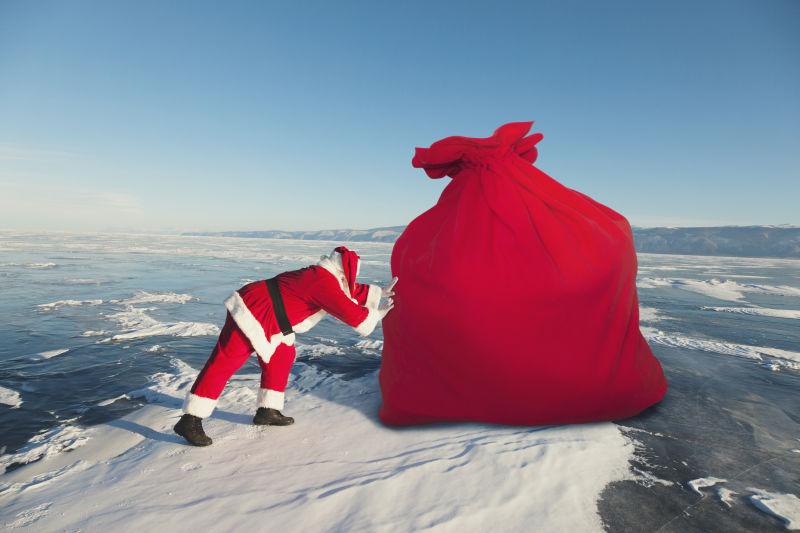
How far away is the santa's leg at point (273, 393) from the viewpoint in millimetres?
2293

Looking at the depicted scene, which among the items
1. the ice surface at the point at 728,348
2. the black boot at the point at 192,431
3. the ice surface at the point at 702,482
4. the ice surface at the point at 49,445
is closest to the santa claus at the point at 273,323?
the black boot at the point at 192,431

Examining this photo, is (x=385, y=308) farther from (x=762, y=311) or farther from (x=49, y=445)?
(x=762, y=311)

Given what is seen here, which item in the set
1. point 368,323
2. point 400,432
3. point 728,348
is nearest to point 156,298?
point 368,323

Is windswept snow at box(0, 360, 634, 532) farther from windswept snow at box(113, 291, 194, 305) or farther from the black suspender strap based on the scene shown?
windswept snow at box(113, 291, 194, 305)

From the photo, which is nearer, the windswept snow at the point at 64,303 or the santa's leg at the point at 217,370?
the santa's leg at the point at 217,370

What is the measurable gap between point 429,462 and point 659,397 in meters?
1.69

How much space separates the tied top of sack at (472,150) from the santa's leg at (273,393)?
59.9 inches

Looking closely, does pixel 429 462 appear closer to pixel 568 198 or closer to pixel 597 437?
pixel 597 437

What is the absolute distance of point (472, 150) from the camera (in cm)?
258

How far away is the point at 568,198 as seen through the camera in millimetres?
2465

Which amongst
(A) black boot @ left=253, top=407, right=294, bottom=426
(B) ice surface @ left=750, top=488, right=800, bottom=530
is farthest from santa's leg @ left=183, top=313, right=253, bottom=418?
(B) ice surface @ left=750, top=488, right=800, bottom=530

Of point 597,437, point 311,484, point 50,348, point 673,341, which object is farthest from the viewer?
point 673,341

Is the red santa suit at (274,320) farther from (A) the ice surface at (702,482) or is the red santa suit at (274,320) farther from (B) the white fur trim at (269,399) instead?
(A) the ice surface at (702,482)

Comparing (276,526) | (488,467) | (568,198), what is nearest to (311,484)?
(276,526)
